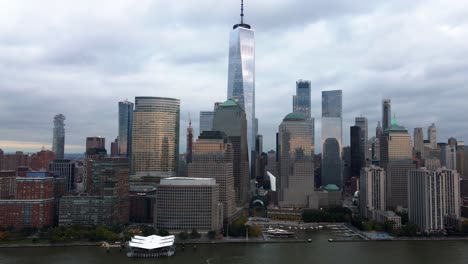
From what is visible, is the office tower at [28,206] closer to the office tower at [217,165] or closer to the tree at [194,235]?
the tree at [194,235]

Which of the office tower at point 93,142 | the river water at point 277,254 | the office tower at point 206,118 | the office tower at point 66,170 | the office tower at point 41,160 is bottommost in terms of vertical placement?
the river water at point 277,254

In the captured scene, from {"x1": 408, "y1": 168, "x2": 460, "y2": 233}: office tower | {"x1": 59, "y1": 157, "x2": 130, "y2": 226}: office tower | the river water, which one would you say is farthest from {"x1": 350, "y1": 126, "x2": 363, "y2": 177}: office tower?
{"x1": 59, "y1": 157, "x2": 130, "y2": 226}: office tower

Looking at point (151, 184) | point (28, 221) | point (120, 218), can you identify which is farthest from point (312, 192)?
point (28, 221)

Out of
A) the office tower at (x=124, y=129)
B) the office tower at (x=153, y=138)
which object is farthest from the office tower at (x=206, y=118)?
the office tower at (x=153, y=138)

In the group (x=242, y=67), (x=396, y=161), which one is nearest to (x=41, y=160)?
(x=242, y=67)

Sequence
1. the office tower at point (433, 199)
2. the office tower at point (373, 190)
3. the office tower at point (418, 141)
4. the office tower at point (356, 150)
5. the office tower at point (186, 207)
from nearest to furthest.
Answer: the office tower at point (186, 207) < the office tower at point (433, 199) < the office tower at point (373, 190) < the office tower at point (418, 141) < the office tower at point (356, 150)

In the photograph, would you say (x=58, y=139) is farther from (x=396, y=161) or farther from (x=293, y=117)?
(x=396, y=161)

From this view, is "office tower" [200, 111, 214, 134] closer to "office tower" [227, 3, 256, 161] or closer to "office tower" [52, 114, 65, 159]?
"office tower" [227, 3, 256, 161]
